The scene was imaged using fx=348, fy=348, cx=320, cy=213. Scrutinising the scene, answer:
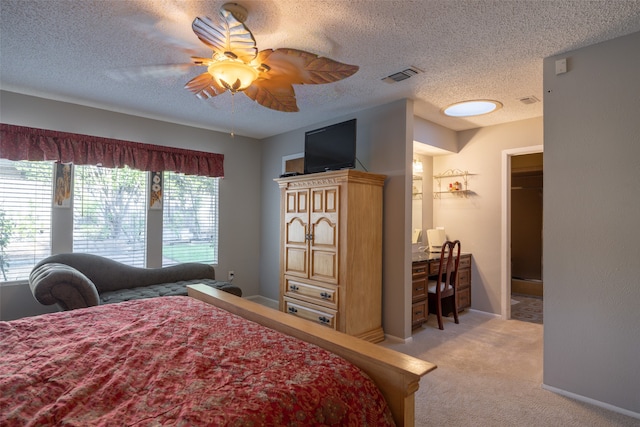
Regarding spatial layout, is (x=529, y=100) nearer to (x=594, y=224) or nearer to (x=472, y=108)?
(x=472, y=108)

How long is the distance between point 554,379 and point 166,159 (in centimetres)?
451

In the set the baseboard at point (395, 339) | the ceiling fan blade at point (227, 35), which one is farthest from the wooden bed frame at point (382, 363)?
the baseboard at point (395, 339)

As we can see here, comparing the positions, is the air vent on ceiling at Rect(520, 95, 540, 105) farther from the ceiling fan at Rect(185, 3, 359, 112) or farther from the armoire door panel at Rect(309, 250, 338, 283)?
the armoire door panel at Rect(309, 250, 338, 283)

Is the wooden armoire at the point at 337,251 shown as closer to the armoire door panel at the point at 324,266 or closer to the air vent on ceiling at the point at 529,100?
the armoire door panel at the point at 324,266

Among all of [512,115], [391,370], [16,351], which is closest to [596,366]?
[391,370]

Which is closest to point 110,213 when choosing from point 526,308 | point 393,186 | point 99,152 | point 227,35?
point 99,152

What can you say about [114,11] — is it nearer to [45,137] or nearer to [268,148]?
[45,137]

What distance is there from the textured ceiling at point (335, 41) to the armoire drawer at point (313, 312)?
219 centimetres

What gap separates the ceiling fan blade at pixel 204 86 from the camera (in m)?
2.39

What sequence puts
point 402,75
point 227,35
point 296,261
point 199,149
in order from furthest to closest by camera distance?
point 199,149, point 296,261, point 402,75, point 227,35

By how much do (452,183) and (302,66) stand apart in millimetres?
3487

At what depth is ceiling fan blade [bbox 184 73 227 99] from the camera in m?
2.39

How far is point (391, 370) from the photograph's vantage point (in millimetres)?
1349

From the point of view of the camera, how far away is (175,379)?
49.6 inches
